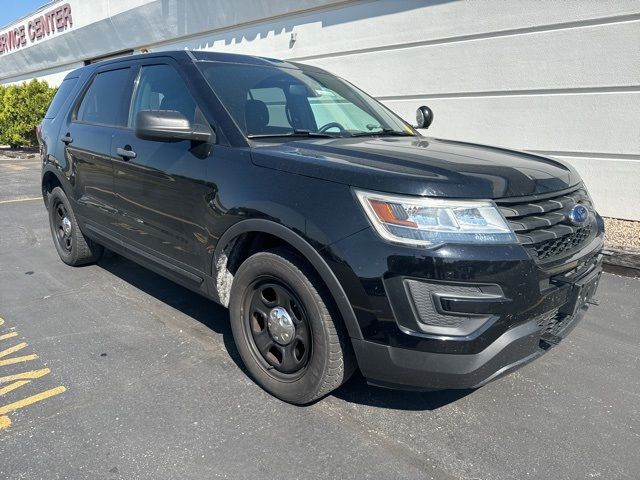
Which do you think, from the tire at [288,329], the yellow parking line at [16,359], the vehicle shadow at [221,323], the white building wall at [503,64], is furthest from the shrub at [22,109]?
the tire at [288,329]

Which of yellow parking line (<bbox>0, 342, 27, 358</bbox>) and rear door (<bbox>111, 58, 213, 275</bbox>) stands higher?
rear door (<bbox>111, 58, 213, 275</bbox>)

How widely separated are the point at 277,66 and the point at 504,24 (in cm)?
448

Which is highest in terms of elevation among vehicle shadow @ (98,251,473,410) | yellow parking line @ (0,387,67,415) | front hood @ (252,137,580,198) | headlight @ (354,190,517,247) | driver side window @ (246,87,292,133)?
driver side window @ (246,87,292,133)

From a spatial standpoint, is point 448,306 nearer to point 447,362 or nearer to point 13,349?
point 447,362

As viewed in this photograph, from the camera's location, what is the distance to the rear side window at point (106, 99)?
12.7 feet

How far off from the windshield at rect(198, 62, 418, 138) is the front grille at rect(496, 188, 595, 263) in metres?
1.31

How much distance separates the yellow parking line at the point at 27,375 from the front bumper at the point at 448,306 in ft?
6.43

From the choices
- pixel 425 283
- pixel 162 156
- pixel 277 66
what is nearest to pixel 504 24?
pixel 277 66

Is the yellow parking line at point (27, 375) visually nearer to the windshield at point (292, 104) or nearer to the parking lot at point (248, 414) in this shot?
the parking lot at point (248, 414)

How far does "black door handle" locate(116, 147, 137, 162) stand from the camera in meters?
3.48

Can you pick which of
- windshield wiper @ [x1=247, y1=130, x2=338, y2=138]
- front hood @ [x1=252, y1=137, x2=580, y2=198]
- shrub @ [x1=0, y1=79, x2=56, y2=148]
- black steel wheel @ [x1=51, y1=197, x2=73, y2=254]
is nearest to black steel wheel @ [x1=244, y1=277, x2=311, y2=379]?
front hood @ [x1=252, y1=137, x2=580, y2=198]

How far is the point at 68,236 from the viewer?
491 centimetres

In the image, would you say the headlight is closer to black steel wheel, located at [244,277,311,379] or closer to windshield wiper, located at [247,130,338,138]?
black steel wheel, located at [244,277,311,379]

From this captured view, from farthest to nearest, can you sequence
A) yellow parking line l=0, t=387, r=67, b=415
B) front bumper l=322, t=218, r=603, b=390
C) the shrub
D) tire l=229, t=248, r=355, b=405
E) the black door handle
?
the shrub, the black door handle, yellow parking line l=0, t=387, r=67, b=415, tire l=229, t=248, r=355, b=405, front bumper l=322, t=218, r=603, b=390
